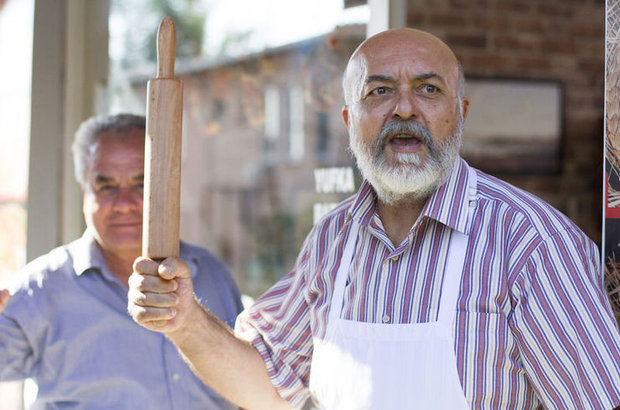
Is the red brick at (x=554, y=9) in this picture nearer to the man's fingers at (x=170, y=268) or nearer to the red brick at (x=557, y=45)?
the red brick at (x=557, y=45)

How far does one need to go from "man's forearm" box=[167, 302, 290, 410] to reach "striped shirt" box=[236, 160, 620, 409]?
21cm

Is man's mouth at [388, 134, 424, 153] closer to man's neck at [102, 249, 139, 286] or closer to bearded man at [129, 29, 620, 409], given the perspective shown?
bearded man at [129, 29, 620, 409]

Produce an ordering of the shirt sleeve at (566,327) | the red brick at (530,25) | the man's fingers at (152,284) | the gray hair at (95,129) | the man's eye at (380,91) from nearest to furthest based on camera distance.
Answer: the shirt sleeve at (566,327) < the man's fingers at (152,284) < the man's eye at (380,91) < the gray hair at (95,129) < the red brick at (530,25)

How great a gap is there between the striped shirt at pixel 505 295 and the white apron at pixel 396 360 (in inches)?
0.7

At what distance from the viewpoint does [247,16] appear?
3758mm

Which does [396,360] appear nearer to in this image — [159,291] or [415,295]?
[415,295]

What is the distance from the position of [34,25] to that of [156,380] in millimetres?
1757

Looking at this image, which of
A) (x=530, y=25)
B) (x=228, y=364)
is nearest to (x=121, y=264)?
(x=228, y=364)

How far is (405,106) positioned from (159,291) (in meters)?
0.65

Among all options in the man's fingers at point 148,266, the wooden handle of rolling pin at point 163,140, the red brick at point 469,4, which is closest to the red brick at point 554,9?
the red brick at point 469,4

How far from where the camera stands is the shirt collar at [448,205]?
1.54m

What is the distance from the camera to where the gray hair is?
7.38 ft

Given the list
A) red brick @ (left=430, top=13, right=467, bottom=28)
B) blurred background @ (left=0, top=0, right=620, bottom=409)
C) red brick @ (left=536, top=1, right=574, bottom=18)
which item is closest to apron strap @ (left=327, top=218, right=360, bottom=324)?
blurred background @ (left=0, top=0, right=620, bottom=409)

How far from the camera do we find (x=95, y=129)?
89.2 inches
